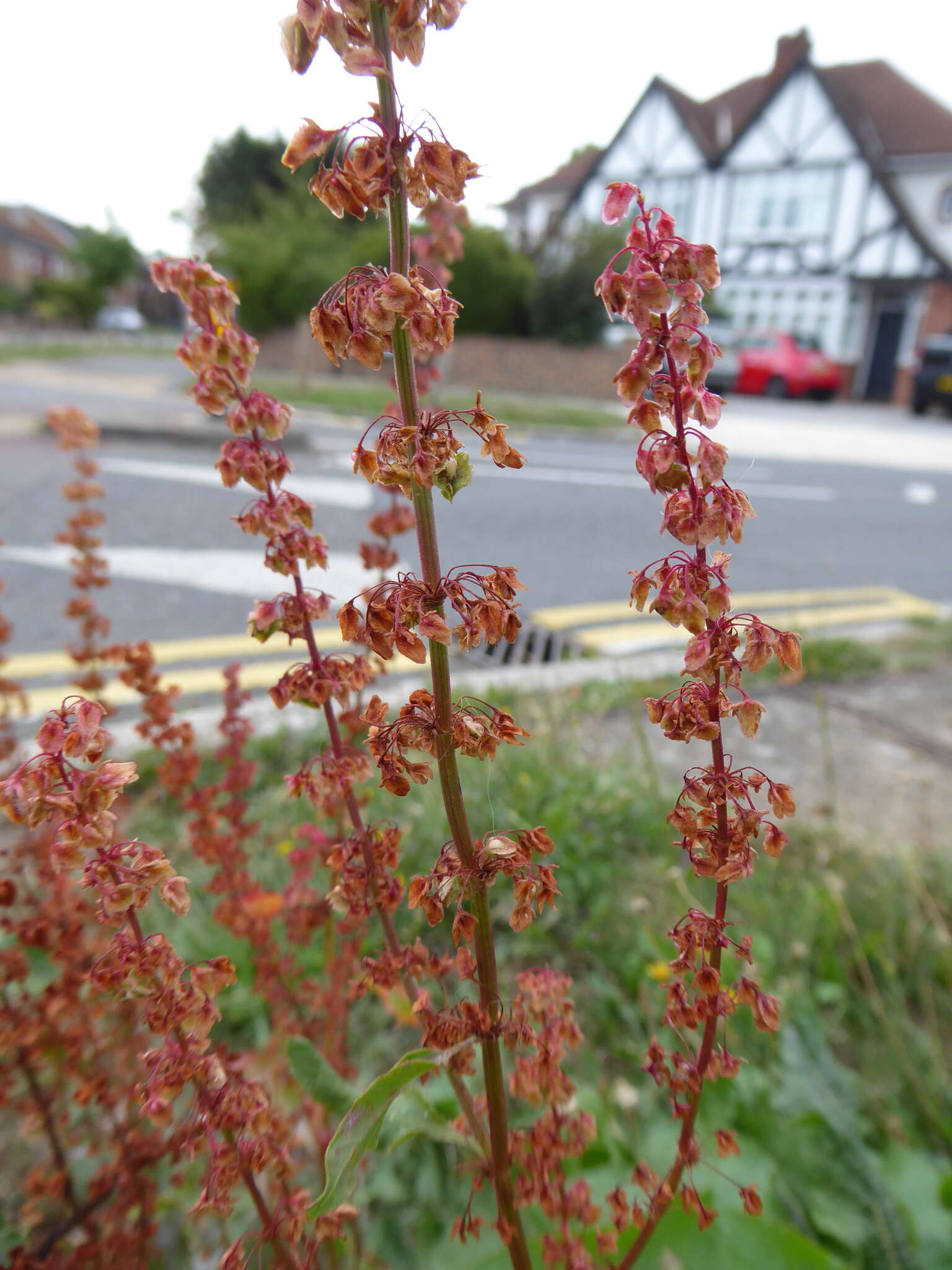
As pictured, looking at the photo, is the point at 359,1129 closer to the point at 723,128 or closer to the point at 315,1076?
the point at 315,1076

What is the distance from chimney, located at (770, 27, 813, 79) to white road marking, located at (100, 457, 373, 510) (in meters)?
5.53

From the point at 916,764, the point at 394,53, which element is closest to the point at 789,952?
the point at 916,764

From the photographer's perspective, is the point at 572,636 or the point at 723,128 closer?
the point at 572,636

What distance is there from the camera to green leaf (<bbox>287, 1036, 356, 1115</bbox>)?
95cm

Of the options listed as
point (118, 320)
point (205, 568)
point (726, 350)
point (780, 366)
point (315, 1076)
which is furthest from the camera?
point (118, 320)

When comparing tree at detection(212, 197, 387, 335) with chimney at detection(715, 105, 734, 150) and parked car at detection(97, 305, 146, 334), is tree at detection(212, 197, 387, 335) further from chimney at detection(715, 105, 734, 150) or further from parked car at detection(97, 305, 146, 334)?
parked car at detection(97, 305, 146, 334)

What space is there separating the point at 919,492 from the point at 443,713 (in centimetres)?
1000

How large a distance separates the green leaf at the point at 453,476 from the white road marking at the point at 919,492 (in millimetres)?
9246

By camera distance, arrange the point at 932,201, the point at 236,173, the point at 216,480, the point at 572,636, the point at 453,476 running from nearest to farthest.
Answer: the point at 453,476 < the point at 572,636 < the point at 216,480 < the point at 932,201 < the point at 236,173

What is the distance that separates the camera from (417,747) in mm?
623

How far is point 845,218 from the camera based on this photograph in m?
21.3

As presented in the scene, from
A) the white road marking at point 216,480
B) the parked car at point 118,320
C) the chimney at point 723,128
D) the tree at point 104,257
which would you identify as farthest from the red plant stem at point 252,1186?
the tree at point 104,257

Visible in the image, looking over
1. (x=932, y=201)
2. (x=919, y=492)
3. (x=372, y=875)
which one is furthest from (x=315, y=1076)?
(x=932, y=201)

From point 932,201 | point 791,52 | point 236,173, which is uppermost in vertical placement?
point 236,173
